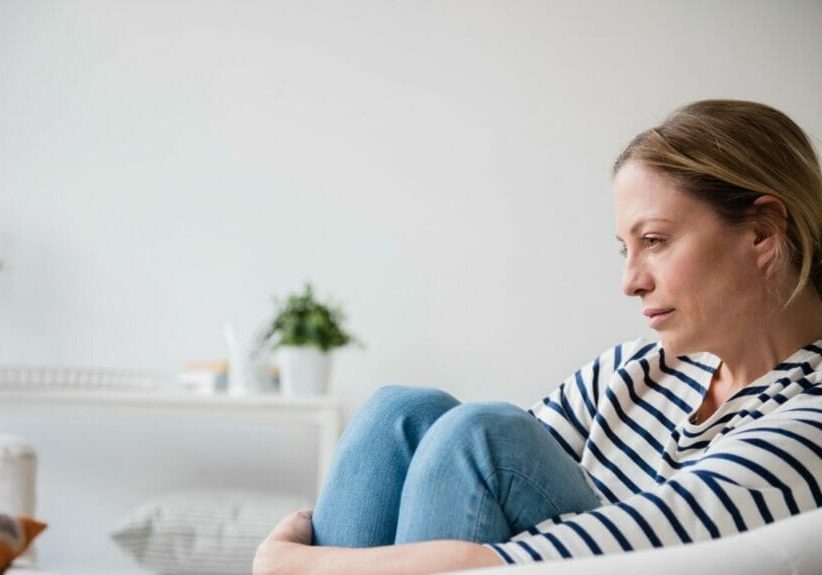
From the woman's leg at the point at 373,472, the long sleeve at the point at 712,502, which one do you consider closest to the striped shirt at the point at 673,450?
the long sleeve at the point at 712,502

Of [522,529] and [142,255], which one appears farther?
[142,255]

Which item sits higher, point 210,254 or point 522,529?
point 210,254

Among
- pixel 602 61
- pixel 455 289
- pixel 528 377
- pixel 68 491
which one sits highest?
pixel 602 61

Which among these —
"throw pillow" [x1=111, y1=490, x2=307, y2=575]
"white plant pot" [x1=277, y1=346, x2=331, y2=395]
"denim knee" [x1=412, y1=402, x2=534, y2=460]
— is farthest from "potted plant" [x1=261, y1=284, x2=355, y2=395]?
"denim knee" [x1=412, y1=402, x2=534, y2=460]

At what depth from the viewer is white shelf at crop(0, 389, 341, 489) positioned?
290 centimetres

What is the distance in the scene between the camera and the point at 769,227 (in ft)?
4.07

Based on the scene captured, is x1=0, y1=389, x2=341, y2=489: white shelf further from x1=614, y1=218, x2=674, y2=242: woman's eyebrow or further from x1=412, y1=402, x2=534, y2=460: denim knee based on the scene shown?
x1=412, y1=402, x2=534, y2=460: denim knee

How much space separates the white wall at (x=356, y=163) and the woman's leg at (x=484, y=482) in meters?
2.27

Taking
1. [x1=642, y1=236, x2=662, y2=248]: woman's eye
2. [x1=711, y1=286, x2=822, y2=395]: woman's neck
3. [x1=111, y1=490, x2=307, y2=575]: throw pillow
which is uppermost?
[x1=642, y1=236, x2=662, y2=248]: woman's eye

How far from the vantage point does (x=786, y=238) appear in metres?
1.24

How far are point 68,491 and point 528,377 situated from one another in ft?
4.79

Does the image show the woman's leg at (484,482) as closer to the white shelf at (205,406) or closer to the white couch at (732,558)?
the white couch at (732,558)

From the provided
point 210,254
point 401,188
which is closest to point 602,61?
point 401,188

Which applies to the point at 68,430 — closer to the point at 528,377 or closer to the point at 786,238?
the point at 528,377
